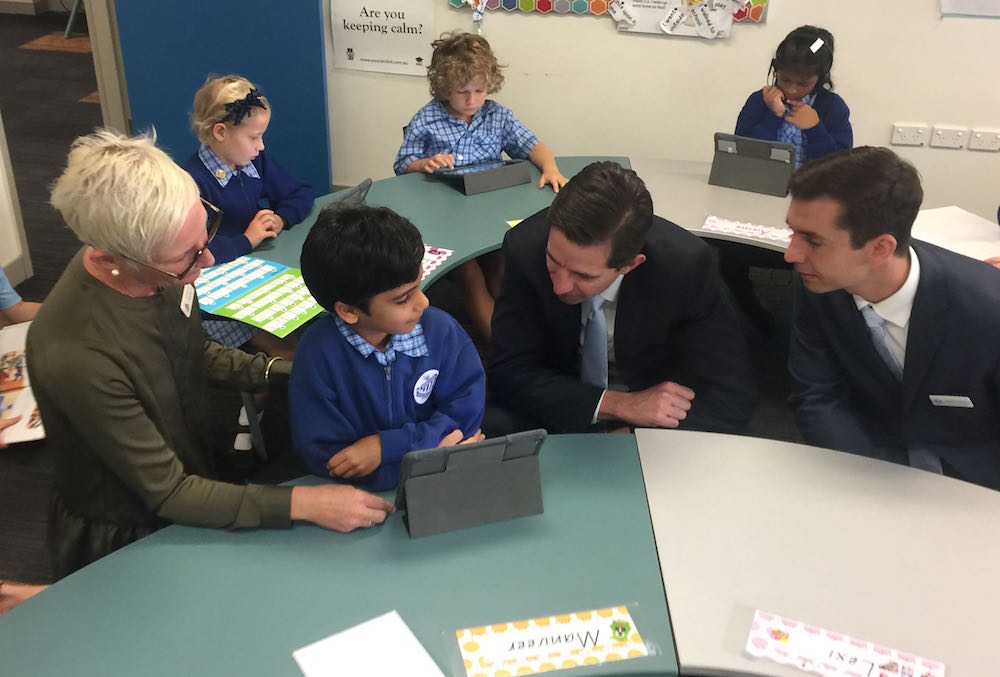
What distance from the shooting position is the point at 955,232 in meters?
2.71

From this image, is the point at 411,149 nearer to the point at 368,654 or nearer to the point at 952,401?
the point at 952,401

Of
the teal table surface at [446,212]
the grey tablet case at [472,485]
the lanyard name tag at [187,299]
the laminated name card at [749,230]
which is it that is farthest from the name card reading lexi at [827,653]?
the laminated name card at [749,230]

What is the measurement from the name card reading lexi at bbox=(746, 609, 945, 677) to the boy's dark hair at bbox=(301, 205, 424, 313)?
874 millimetres

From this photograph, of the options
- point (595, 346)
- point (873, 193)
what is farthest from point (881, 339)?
point (595, 346)

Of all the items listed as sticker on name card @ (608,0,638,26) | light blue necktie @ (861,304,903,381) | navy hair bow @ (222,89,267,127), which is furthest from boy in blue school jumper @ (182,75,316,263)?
Result: sticker on name card @ (608,0,638,26)

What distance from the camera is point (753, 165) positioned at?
3016mm

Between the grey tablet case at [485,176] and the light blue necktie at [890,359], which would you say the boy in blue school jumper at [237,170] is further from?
the light blue necktie at [890,359]

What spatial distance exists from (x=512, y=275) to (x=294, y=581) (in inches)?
38.1

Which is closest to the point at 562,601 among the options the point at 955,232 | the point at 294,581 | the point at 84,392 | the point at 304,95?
the point at 294,581

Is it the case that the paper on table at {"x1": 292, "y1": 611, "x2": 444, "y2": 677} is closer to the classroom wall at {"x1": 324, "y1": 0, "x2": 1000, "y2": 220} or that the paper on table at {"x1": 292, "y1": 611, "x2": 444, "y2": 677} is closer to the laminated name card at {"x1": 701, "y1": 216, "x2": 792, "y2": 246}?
the laminated name card at {"x1": 701, "y1": 216, "x2": 792, "y2": 246}

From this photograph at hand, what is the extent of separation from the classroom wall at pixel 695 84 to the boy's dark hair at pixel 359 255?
2853 mm

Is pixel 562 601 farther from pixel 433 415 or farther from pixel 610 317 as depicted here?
pixel 610 317

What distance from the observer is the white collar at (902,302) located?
5.94 feet

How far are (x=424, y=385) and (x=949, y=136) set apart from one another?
11.3 ft
